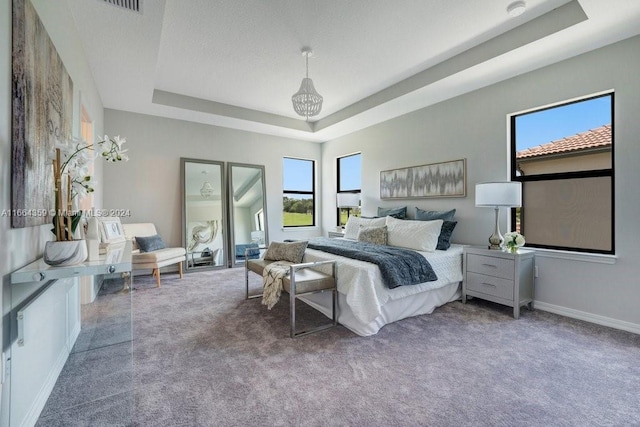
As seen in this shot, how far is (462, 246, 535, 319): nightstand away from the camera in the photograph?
9.80 feet

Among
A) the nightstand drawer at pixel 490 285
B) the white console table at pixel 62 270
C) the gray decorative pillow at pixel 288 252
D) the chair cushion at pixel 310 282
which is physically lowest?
the nightstand drawer at pixel 490 285

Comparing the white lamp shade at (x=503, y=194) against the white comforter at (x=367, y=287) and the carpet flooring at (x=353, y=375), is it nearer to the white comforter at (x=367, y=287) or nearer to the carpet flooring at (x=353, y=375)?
the white comforter at (x=367, y=287)

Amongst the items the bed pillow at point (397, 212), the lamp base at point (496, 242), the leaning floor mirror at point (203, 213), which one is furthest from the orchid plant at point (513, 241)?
the leaning floor mirror at point (203, 213)

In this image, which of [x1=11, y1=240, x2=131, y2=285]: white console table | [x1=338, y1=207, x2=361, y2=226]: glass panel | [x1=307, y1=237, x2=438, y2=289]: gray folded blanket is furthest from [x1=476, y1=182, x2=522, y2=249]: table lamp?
[x1=11, y1=240, x2=131, y2=285]: white console table

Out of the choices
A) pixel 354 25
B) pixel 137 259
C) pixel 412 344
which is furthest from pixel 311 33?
pixel 137 259

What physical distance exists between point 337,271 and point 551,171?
2.62m

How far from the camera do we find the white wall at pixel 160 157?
4.57 metres

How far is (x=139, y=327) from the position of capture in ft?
8.91

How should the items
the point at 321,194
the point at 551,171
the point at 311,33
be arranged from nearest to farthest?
the point at 311,33 → the point at 551,171 → the point at 321,194

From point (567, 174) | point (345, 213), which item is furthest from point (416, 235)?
point (345, 213)

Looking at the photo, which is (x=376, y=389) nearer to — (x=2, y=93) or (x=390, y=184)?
(x=2, y=93)

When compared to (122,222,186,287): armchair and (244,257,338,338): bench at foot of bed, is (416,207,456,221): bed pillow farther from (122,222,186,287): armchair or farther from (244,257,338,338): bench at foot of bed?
(122,222,186,287): armchair

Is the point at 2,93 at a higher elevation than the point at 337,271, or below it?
higher

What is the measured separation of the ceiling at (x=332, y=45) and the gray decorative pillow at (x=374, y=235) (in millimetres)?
1862
